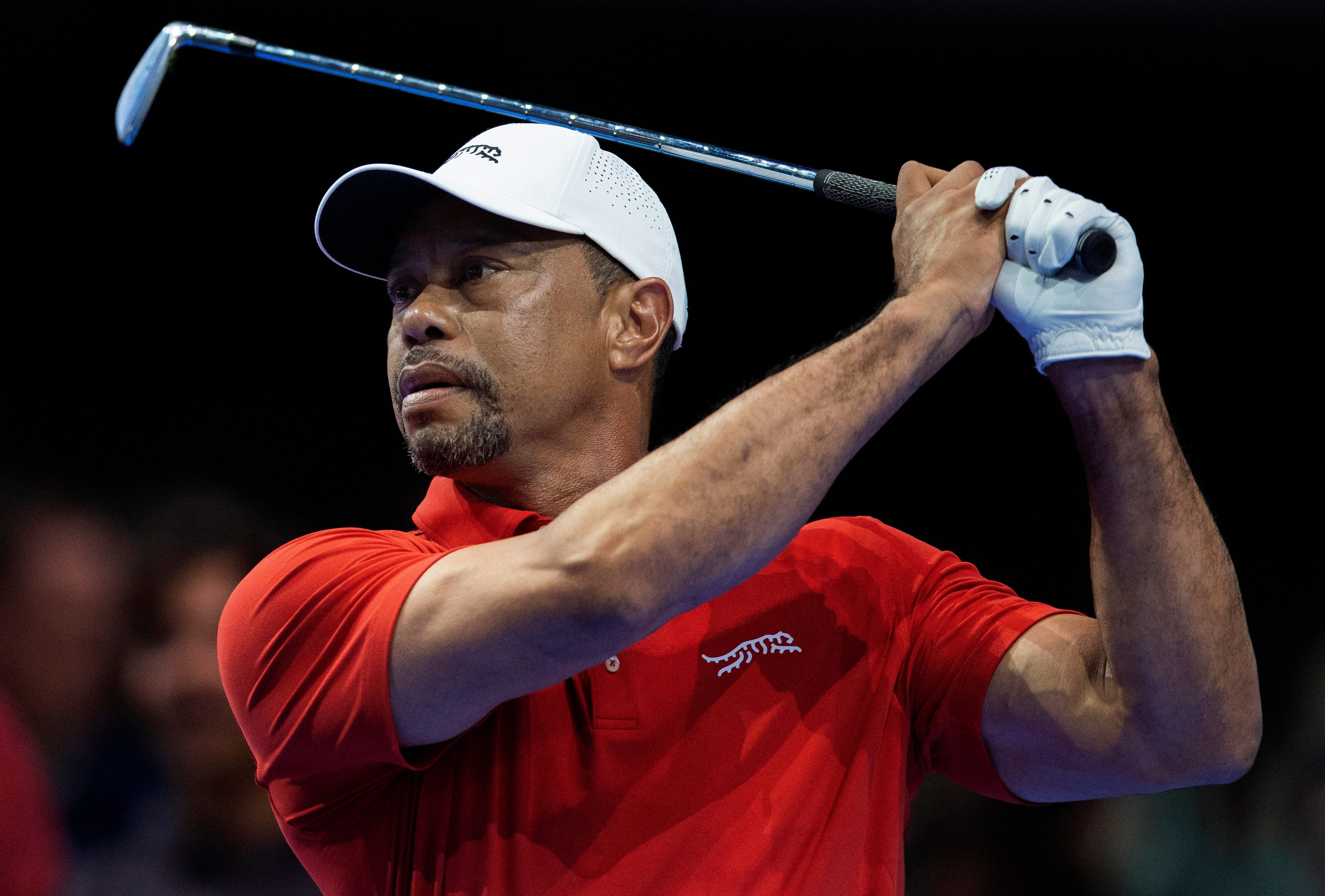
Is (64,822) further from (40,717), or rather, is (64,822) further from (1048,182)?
(1048,182)

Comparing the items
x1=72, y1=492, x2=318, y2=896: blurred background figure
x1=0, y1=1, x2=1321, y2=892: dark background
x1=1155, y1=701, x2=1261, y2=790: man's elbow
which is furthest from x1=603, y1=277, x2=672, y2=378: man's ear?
x1=72, y1=492, x2=318, y2=896: blurred background figure

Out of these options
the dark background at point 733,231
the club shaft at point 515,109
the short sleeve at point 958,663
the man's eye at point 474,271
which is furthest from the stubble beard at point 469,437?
the dark background at point 733,231

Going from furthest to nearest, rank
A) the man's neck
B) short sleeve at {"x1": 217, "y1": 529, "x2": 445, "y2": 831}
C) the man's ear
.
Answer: the man's ear < the man's neck < short sleeve at {"x1": 217, "y1": 529, "x2": 445, "y2": 831}

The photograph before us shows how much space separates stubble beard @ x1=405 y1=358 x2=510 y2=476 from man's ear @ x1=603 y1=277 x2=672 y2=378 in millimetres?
238

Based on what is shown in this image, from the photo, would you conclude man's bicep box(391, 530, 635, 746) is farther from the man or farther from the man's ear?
the man's ear

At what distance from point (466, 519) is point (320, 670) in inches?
13.0

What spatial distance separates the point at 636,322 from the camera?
1.64m

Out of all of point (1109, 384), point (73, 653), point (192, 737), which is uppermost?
point (1109, 384)

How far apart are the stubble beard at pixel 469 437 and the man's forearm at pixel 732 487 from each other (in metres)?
0.43

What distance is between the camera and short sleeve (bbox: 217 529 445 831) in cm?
104

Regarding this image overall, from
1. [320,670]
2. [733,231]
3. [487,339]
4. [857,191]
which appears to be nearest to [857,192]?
[857,191]

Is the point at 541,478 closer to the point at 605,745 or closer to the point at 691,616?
the point at 691,616

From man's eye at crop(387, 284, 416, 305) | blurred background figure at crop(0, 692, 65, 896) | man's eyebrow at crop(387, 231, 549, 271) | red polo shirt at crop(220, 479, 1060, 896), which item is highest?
man's eyebrow at crop(387, 231, 549, 271)

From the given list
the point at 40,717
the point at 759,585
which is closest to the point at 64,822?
the point at 40,717
